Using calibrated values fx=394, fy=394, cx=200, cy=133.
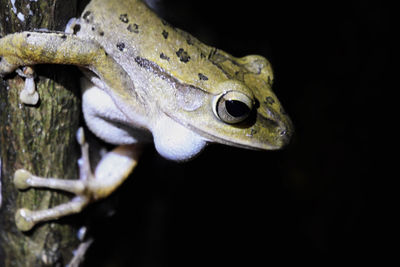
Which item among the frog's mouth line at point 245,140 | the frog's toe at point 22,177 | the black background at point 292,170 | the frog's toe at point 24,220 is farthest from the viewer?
the black background at point 292,170

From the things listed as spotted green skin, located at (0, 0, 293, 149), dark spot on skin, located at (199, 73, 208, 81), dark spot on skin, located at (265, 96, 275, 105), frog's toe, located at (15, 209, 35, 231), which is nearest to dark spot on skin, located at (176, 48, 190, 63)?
spotted green skin, located at (0, 0, 293, 149)

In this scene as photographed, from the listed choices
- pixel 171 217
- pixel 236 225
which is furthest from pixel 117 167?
pixel 236 225

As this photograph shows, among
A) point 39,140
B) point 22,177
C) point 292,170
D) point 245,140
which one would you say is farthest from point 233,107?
point 292,170

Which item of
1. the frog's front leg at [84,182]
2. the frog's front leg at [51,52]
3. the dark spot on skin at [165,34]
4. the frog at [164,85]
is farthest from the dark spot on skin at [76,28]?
the frog's front leg at [84,182]

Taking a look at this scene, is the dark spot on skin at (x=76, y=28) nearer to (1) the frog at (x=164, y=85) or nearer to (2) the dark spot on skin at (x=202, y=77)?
(1) the frog at (x=164, y=85)

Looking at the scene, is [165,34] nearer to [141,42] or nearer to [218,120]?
[141,42]

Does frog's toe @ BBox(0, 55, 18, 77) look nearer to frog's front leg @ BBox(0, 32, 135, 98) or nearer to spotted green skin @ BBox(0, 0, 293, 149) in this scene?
frog's front leg @ BBox(0, 32, 135, 98)
